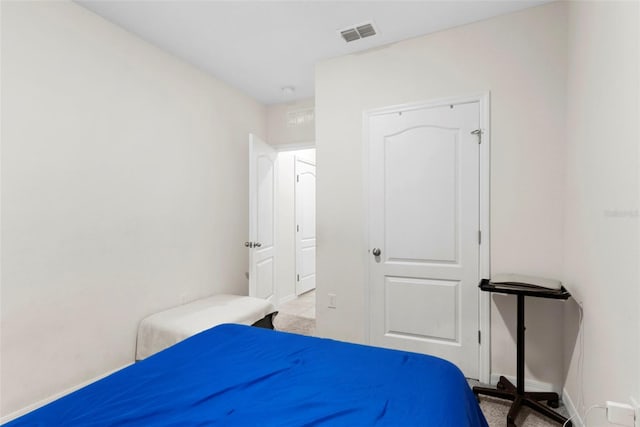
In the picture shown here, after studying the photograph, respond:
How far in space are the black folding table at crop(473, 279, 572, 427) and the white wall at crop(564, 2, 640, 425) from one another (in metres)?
0.13

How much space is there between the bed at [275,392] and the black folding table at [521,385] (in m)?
0.92

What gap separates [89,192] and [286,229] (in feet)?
9.18

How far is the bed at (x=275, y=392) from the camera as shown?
1048 millimetres

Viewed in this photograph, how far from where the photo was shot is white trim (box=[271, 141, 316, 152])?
4.12 metres

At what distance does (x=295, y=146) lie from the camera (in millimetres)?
4234

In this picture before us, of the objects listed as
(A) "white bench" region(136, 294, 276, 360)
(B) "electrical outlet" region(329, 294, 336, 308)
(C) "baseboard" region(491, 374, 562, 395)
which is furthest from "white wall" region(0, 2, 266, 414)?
(C) "baseboard" region(491, 374, 562, 395)

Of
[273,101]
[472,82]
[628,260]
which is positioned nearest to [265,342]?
[628,260]

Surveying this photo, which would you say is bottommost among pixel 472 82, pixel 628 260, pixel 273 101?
pixel 628 260

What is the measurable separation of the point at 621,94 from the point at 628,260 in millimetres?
714

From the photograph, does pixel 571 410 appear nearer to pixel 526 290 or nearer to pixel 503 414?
pixel 503 414

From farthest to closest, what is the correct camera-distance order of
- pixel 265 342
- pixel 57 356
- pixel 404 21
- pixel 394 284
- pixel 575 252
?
pixel 394 284 < pixel 404 21 < pixel 57 356 < pixel 575 252 < pixel 265 342

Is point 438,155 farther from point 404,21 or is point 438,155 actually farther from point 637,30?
point 637,30

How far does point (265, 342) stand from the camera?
5.53 feet

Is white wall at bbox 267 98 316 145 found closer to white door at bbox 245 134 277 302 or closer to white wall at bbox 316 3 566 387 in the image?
white door at bbox 245 134 277 302
